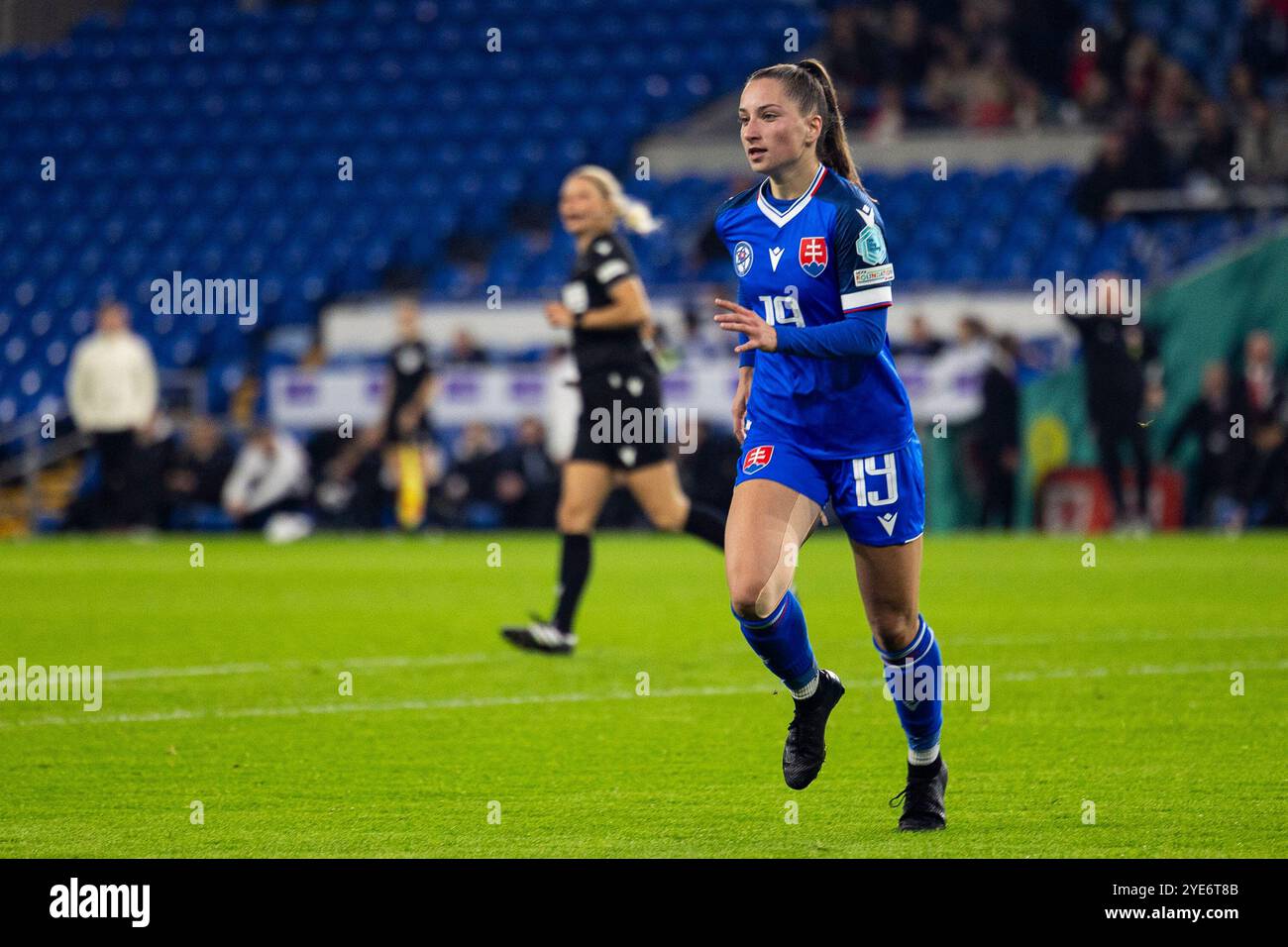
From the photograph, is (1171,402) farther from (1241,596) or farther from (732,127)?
(732,127)

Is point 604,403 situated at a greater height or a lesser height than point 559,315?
lesser

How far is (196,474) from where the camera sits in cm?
2298

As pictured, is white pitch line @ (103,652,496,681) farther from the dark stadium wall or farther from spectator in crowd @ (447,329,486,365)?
the dark stadium wall

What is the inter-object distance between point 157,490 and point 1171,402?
36.4ft

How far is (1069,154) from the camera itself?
25.8 metres

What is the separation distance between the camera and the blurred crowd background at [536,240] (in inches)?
806

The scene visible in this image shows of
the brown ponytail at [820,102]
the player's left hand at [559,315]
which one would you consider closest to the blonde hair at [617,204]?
the player's left hand at [559,315]

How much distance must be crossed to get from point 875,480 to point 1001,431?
574 inches

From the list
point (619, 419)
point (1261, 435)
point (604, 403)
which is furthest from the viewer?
point (1261, 435)

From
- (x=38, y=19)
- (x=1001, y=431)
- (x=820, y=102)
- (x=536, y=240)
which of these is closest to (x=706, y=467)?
(x=1001, y=431)

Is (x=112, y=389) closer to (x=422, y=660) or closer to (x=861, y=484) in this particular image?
(x=422, y=660)

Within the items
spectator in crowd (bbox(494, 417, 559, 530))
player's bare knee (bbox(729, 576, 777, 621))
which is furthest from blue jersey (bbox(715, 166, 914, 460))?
spectator in crowd (bbox(494, 417, 559, 530))

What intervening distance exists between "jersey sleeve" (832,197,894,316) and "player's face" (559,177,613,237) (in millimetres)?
4904

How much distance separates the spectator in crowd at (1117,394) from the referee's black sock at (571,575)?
1016cm
